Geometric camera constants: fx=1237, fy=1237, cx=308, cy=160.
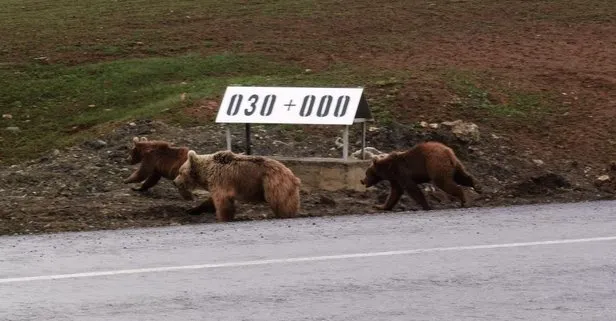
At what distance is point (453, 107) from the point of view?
18.8m

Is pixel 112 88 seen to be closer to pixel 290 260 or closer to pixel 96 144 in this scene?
pixel 96 144

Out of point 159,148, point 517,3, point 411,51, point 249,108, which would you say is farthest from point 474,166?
point 517,3

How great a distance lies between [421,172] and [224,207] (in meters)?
2.65

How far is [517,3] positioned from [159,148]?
630 inches

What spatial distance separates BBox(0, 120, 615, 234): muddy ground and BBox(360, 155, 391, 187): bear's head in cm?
25

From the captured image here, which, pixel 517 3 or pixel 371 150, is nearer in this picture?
pixel 371 150

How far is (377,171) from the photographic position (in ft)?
49.0

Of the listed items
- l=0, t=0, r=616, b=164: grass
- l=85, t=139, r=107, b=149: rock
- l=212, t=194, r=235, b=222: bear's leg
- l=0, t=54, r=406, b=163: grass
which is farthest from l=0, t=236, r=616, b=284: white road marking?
l=0, t=54, r=406, b=163: grass

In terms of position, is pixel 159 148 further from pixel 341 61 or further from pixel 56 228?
pixel 341 61

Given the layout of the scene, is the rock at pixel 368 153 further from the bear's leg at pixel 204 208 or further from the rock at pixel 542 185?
the bear's leg at pixel 204 208

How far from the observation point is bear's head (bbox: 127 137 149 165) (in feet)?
51.9

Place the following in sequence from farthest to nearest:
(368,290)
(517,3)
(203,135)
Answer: (517,3) < (203,135) < (368,290)

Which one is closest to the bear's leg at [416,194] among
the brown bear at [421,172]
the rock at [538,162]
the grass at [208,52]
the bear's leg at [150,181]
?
the brown bear at [421,172]

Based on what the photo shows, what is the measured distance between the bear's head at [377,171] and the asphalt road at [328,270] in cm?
231
